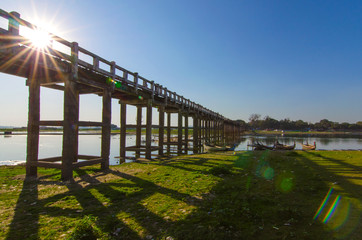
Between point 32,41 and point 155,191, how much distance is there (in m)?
8.39

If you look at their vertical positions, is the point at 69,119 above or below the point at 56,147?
above

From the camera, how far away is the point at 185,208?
5508 millimetres

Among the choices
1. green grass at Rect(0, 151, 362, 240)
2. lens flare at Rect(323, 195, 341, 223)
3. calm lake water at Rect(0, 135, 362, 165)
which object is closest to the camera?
green grass at Rect(0, 151, 362, 240)

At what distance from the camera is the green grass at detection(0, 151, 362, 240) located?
412 cm

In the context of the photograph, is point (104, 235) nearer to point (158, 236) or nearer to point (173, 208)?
point (158, 236)

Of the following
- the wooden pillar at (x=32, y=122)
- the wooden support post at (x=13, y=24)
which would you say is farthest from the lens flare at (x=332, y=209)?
the wooden pillar at (x=32, y=122)

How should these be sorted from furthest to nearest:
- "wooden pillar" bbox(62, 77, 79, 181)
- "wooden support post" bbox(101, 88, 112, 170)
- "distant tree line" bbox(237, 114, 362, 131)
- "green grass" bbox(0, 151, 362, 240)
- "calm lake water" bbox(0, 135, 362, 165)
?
"distant tree line" bbox(237, 114, 362, 131) < "calm lake water" bbox(0, 135, 362, 165) < "wooden support post" bbox(101, 88, 112, 170) < "wooden pillar" bbox(62, 77, 79, 181) < "green grass" bbox(0, 151, 362, 240)

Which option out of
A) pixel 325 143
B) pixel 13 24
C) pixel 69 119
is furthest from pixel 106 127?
pixel 325 143

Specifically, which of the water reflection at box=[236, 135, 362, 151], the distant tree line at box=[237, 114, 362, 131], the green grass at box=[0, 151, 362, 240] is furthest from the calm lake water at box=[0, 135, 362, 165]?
the distant tree line at box=[237, 114, 362, 131]

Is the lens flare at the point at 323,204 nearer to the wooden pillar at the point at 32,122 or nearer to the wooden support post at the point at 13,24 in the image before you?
the wooden support post at the point at 13,24

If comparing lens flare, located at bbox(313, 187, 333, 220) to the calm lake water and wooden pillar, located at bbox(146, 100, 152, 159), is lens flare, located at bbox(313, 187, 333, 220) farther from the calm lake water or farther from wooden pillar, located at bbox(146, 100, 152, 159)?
the calm lake water

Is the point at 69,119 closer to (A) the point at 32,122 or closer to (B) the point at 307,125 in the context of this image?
(A) the point at 32,122

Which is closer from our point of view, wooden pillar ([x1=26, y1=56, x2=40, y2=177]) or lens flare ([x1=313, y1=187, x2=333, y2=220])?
lens flare ([x1=313, y1=187, x2=333, y2=220])

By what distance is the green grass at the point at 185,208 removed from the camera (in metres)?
4.12
